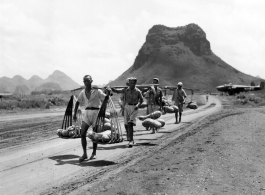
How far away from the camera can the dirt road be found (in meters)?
6.66

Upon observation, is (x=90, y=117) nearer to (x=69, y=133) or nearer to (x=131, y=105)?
(x=69, y=133)

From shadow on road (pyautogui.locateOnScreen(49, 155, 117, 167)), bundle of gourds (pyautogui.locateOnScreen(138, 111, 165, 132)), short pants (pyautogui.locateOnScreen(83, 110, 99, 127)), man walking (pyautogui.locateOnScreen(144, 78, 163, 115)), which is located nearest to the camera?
shadow on road (pyautogui.locateOnScreen(49, 155, 117, 167))

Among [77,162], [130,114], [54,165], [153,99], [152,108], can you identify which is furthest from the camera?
[152,108]

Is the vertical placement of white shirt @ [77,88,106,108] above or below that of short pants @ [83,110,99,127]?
above

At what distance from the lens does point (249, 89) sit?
9475cm

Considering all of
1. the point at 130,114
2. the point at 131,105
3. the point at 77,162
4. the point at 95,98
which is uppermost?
the point at 95,98

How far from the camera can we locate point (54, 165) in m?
8.51

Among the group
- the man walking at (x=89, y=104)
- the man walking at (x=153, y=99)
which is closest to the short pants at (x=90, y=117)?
the man walking at (x=89, y=104)

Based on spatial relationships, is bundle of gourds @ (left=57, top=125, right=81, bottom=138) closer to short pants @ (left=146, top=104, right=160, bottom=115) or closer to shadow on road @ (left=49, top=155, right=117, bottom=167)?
shadow on road @ (left=49, top=155, right=117, bottom=167)

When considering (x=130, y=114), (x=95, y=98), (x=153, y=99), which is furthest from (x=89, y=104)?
(x=153, y=99)

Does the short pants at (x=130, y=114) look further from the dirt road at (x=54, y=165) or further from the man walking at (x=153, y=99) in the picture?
the man walking at (x=153, y=99)

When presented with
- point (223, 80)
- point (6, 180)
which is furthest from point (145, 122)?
point (223, 80)

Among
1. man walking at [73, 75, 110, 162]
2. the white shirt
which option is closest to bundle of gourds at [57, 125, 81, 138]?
man walking at [73, 75, 110, 162]

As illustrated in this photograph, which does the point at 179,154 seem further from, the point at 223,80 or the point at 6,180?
the point at 223,80
